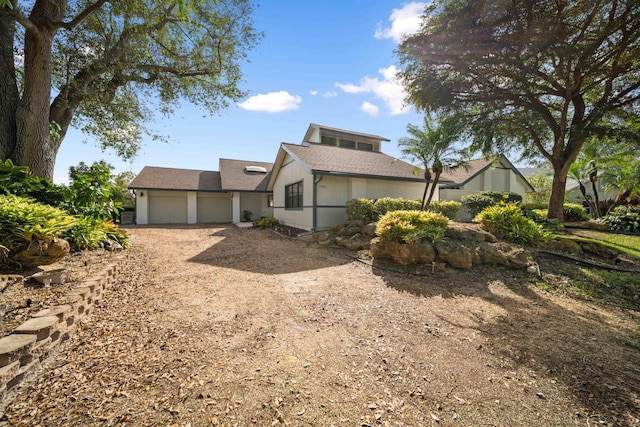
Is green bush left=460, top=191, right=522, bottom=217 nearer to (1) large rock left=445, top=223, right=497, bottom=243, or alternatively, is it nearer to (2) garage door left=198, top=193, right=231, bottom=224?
(1) large rock left=445, top=223, right=497, bottom=243

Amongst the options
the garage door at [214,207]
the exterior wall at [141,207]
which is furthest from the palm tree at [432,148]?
the exterior wall at [141,207]

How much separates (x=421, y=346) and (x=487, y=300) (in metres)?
2.35

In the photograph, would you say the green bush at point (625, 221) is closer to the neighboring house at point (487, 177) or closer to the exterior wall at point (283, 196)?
the neighboring house at point (487, 177)

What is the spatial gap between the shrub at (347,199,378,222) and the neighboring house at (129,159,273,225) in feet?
Answer: 30.0

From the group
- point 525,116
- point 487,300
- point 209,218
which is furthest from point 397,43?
point 209,218

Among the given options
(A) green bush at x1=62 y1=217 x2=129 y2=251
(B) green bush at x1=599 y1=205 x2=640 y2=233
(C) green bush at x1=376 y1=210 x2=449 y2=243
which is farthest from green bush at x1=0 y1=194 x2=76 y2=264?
(B) green bush at x1=599 y1=205 x2=640 y2=233

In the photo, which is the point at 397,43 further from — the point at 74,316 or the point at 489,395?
the point at 74,316

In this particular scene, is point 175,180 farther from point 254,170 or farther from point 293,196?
point 293,196

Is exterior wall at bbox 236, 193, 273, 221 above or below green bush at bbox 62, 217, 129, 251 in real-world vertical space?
above

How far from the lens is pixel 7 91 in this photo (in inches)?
229

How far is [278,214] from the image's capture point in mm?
14633

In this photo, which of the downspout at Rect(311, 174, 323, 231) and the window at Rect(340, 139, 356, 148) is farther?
the window at Rect(340, 139, 356, 148)

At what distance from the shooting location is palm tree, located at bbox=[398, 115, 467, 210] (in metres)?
10.3

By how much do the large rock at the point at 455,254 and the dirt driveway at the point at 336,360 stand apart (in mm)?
983
